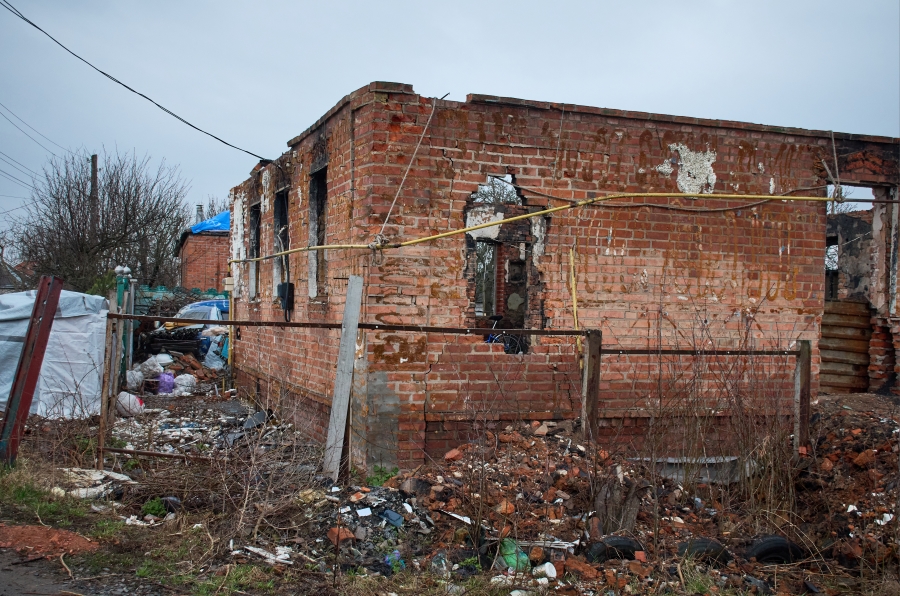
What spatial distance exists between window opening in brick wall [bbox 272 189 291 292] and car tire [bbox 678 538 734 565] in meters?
6.55

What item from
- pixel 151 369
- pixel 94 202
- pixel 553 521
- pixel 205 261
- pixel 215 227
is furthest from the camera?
pixel 205 261

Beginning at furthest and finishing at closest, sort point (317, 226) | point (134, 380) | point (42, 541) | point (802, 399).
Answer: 1. point (134, 380)
2. point (317, 226)
3. point (802, 399)
4. point (42, 541)

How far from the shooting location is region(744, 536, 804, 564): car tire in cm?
507

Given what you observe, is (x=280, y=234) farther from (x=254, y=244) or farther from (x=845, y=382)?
(x=845, y=382)

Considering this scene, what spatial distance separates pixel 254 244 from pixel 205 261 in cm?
2029

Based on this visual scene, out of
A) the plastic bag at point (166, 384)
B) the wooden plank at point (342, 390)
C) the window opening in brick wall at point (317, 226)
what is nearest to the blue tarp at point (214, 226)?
the plastic bag at point (166, 384)

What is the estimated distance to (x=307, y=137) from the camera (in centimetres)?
862

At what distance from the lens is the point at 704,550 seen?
4922 millimetres

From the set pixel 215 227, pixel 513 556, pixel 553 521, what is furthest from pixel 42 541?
pixel 215 227

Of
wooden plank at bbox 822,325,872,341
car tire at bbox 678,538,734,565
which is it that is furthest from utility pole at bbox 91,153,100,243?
car tire at bbox 678,538,734,565

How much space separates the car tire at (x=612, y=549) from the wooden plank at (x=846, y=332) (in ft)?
19.3

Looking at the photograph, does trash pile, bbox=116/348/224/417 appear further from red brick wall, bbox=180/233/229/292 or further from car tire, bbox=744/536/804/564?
red brick wall, bbox=180/233/229/292

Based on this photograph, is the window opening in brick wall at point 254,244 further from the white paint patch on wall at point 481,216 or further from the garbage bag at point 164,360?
the white paint patch on wall at point 481,216

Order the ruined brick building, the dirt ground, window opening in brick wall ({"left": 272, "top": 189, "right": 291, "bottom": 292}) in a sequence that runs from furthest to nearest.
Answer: window opening in brick wall ({"left": 272, "top": 189, "right": 291, "bottom": 292}) → the ruined brick building → the dirt ground
